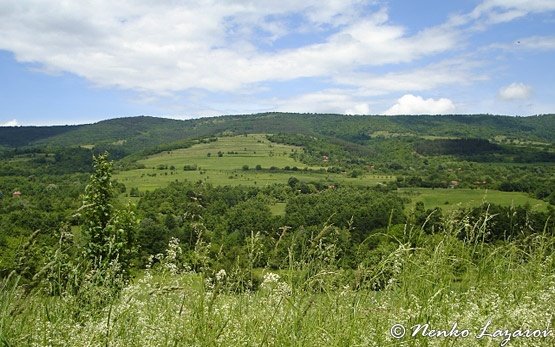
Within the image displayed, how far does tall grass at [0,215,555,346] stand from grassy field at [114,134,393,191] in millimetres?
116107

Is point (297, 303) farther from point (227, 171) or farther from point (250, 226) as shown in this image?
point (227, 171)

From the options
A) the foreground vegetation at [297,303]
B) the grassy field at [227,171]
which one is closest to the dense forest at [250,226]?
the foreground vegetation at [297,303]

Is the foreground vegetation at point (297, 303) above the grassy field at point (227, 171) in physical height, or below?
above

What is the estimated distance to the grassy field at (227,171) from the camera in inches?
5369

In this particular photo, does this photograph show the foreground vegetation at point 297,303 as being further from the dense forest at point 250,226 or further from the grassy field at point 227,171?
the grassy field at point 227,171

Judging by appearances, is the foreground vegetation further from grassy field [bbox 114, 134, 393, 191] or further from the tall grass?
grassy field [bbox 114, 134, 393, 191]

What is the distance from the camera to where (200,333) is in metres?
3.23

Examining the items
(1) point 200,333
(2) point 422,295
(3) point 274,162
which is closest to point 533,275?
(2) point 422,295

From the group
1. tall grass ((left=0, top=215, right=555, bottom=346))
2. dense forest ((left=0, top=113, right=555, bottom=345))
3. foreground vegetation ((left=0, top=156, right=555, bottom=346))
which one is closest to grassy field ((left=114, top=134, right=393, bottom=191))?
dense forest ((left=0, top=113, right=555, bottom=345))

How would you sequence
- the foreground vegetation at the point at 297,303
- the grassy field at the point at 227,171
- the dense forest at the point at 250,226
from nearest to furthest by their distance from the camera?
1. the foreground vegetation at the point at 297,303
2. the dense forest at the point at 250,226
3. the grassy field at the point at 227,171

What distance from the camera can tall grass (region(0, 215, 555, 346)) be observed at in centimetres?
317

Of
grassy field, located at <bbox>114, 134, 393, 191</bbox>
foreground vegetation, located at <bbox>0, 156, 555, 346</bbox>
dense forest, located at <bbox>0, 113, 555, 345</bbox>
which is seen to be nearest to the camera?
foreground vegetation, located at <bbox>0, 156, 555, 346</bbox>

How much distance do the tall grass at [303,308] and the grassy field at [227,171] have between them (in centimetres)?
11611

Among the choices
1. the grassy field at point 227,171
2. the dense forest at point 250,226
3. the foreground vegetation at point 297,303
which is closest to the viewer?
the foreground vegetation at point 297,303
